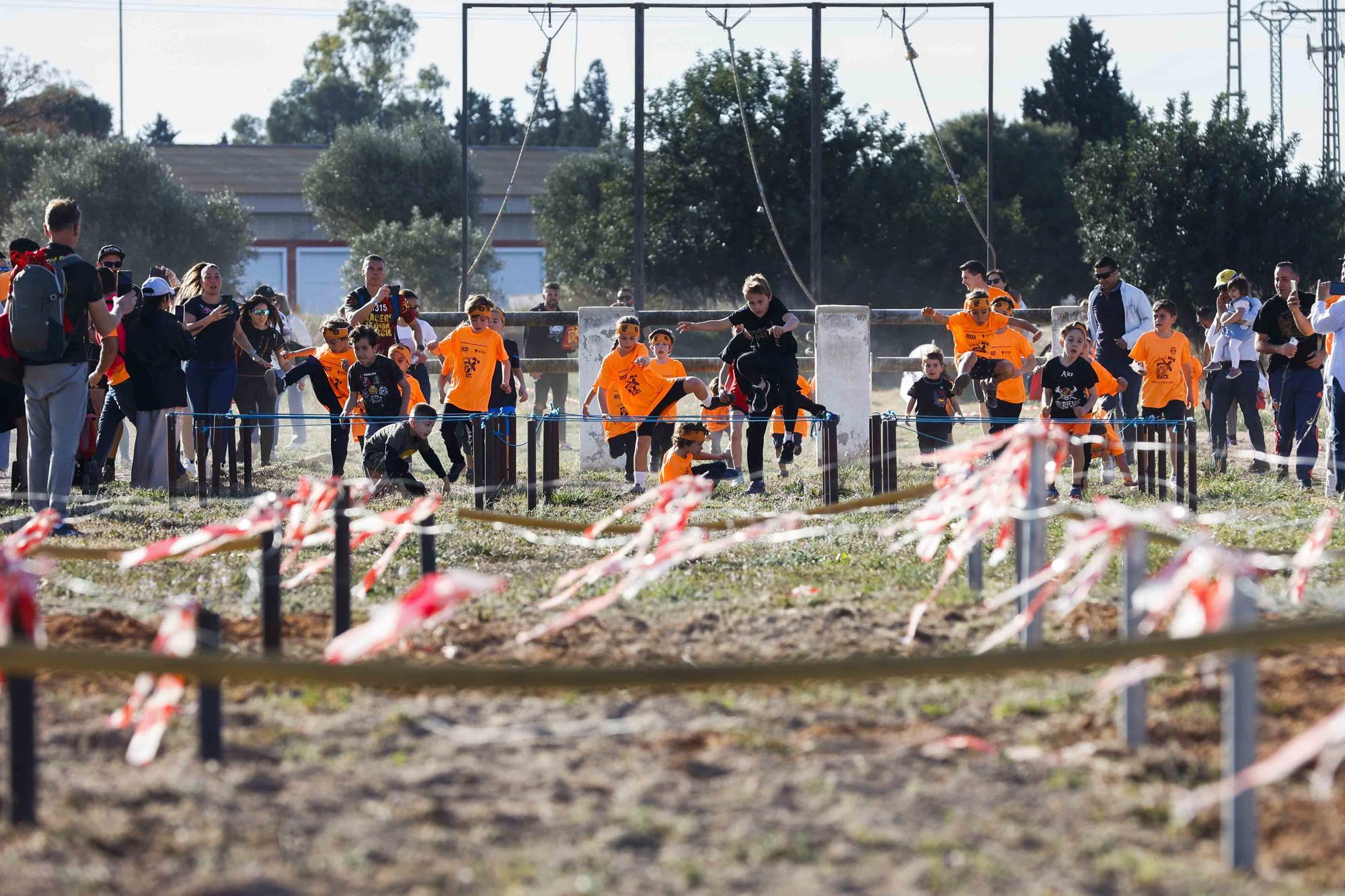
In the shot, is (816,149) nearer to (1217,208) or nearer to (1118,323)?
(1118,323)

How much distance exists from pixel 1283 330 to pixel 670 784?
10.1 metres

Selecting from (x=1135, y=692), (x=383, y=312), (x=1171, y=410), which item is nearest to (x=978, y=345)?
(x=1171, y=410)

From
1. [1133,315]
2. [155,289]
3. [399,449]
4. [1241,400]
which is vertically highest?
[155,289]

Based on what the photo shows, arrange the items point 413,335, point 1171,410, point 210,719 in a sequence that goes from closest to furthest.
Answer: point 210,719 → point 1171,410 → point 413,335

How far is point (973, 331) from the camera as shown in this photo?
14.6 meters

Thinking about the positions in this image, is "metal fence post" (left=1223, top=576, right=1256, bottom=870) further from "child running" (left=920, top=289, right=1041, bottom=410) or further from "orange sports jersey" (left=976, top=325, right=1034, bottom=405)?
"orange sports jersey" (left=976, top=325, right=1034, bottom=405)

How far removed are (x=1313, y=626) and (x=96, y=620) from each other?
5091 mm

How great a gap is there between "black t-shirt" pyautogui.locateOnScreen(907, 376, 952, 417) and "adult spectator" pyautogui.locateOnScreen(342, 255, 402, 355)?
15.0 feet

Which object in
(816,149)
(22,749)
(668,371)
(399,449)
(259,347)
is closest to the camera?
(22,749)

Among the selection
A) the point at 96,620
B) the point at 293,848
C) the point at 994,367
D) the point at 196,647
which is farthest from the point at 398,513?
the point at 994,367

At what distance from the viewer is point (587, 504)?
12.8 m

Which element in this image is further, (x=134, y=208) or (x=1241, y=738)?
(x=134, y=208)

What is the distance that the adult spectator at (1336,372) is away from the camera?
478 inches

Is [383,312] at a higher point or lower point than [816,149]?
lower
